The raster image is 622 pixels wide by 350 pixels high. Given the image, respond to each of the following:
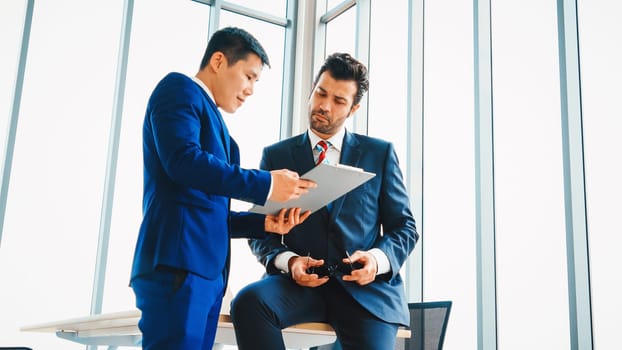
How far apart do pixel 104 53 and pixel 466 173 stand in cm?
282

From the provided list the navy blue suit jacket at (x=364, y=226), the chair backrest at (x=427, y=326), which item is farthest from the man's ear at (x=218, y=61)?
the chair backrest at (x=427, y=326)

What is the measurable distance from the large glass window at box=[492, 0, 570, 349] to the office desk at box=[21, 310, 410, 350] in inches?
49.0

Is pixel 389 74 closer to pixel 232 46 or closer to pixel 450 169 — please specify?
pixel 450 169

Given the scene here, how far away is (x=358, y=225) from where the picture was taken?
6.70ft

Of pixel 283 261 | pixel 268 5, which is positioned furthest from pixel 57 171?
pixel 283 261

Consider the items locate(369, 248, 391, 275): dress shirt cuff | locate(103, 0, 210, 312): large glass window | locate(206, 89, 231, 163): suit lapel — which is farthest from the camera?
locate(103, 0, 210, 312): large glass window

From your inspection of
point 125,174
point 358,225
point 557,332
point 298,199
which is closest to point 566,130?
point 557,332

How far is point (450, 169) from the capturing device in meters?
3.76

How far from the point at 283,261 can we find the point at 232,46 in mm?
681

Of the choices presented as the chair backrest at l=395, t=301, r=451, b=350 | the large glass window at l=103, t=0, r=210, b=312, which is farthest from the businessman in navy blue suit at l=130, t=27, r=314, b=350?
the large glass window at l=103, t=0, r=210, b=312

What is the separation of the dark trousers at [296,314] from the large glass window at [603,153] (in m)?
1.30

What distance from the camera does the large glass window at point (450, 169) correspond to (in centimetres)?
351

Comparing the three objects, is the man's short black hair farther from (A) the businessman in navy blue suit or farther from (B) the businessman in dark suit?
(B) the businessman in dark suit

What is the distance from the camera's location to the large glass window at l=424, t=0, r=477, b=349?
351cm
